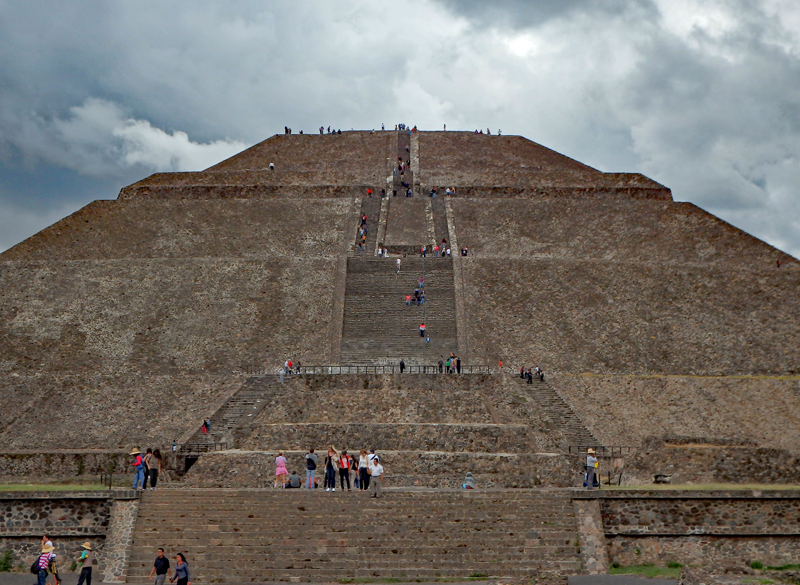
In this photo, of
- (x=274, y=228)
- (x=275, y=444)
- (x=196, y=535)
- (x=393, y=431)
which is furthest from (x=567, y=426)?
(x=274, y=228)

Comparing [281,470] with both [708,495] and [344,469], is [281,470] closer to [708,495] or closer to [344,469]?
[344,469]

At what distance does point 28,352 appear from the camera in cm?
3222

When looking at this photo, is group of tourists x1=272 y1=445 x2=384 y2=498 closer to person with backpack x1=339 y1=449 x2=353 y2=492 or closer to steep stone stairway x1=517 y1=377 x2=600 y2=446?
person with backpack x1=339 y1=449 x2=353 y2=492

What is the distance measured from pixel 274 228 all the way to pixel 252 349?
12076 mm

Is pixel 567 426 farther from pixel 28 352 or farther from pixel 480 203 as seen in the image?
pixel 480 203

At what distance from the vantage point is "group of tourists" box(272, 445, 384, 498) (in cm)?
1802

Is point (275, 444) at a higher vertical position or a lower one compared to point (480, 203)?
lower

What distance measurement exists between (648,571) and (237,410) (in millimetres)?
13284

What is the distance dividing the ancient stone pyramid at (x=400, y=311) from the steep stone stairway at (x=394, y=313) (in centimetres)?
10

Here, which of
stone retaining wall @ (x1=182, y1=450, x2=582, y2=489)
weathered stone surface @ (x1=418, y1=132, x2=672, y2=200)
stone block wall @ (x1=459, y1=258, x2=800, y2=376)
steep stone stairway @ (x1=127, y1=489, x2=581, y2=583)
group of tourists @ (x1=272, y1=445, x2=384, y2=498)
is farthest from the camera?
weathered stone surface @ (x1=418, y1=132, x2=672, y2=200)

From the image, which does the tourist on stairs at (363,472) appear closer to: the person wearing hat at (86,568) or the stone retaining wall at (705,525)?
the stone retaining wall at (705,525)

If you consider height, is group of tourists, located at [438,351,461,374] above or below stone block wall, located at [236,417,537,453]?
above

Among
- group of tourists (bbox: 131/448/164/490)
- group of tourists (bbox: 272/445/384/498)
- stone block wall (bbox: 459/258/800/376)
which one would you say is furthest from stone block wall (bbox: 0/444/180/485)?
stone block wall (bbox: 459/258/800/376)

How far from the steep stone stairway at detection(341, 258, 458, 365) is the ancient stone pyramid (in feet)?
0.32
